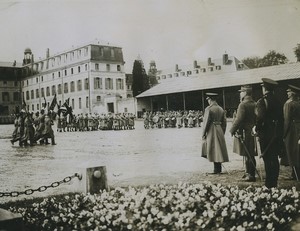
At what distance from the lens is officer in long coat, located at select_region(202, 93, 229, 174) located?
177 inches

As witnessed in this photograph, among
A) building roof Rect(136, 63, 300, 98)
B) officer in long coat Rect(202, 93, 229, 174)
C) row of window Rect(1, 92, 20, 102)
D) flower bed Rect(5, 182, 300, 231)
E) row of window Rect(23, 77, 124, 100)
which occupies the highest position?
building roof Rect(136, 63, 300, 98)

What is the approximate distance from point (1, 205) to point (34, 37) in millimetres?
1762

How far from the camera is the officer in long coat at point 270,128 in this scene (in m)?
3.67

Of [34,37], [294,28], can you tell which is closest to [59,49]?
[34,37]

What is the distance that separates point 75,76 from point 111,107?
2.08ft

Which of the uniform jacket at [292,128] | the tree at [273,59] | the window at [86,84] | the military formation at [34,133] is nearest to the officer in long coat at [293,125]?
the uniform jacket at [292,128]

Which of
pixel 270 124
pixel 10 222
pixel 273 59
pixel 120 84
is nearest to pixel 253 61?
pixel 273 59

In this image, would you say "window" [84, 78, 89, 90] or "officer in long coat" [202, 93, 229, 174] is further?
"window" [84, 78, 89, 90]

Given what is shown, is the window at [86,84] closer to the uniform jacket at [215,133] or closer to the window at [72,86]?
the window at [72,86]

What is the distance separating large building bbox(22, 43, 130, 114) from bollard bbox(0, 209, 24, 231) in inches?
82.7

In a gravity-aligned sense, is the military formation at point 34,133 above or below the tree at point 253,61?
below

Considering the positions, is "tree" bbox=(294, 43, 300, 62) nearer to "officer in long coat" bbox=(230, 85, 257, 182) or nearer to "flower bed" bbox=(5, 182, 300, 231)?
"officer in long coat" bbox=(230, 85, 257, 182)

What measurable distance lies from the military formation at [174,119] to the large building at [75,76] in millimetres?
8146

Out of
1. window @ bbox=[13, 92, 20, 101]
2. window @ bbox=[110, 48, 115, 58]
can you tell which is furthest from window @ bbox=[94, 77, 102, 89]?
window @ bbox=[13, 92, 20, 101]
